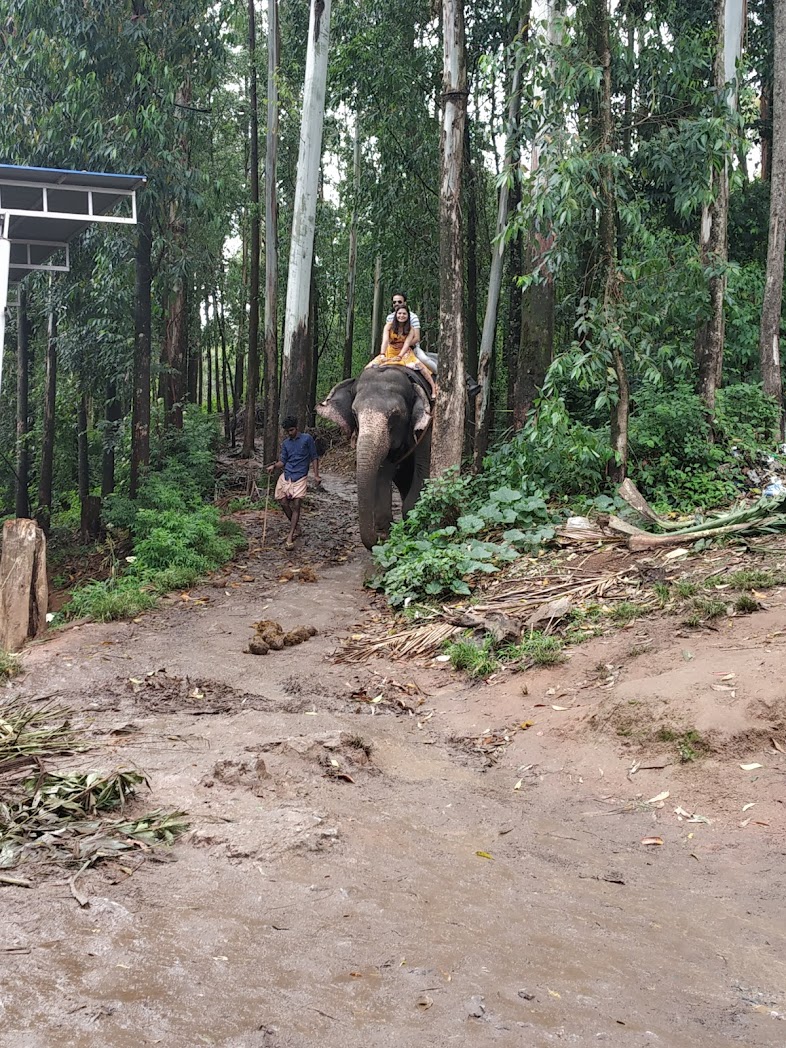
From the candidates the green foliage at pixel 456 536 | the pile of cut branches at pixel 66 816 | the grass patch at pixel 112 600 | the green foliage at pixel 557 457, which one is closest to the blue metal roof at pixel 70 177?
the grass patch at pixel 112 600

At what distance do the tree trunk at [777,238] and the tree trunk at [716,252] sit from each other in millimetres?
1180

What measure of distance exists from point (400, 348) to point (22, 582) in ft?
17.9

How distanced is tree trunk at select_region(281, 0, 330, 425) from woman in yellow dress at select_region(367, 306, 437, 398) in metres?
3.15

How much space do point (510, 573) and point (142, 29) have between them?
9138 millimetres

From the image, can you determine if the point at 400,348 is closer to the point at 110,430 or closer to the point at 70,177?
the point at 70,177

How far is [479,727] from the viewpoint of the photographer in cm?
621

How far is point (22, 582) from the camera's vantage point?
9.14 meters

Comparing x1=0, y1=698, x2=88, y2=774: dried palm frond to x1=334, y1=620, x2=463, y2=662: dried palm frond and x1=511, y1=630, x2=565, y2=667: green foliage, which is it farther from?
x1=511, y1=630, x2=565, y2=667: green foliage

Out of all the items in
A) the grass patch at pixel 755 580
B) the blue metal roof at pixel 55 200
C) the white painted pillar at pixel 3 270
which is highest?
the blue metal roof at pixel 55 200

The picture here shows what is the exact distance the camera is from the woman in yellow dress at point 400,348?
1199cm

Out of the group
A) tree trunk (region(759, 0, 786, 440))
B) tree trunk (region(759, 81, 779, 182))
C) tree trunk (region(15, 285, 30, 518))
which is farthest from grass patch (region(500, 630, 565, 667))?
tree trunk (region(759, 81, 779, 182))

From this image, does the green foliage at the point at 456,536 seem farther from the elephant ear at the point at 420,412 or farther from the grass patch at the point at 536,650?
the grass patch at the point at 536,650

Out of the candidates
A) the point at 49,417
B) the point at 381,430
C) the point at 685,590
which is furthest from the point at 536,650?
the point at 49,417

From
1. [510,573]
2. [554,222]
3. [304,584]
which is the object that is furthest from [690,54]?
[304,584]
